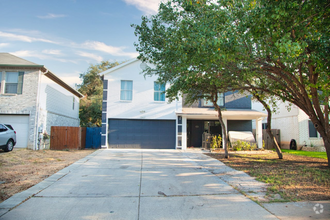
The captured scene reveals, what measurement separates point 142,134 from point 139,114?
1.48 metres

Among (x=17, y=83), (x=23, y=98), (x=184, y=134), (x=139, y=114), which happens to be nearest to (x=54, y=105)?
(x=23, y=98)

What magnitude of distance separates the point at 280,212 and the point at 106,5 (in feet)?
35.1

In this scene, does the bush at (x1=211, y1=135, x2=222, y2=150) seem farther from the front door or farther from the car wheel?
the car wheel

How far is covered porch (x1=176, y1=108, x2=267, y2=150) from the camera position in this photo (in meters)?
15.8

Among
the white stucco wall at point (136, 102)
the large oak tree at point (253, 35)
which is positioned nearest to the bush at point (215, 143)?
the white stucco wall at point (136, 102)

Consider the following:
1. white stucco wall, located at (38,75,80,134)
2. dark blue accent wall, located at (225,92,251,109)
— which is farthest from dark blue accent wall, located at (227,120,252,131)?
white stucco wall, located at (38,75,80,134)

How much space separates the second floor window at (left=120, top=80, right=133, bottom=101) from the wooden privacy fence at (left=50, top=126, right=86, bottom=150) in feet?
13.9

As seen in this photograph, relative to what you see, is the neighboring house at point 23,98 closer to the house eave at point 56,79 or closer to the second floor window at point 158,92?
the house eave at point 56,79

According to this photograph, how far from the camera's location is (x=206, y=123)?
58.0ft

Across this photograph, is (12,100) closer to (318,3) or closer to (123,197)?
(123,197)

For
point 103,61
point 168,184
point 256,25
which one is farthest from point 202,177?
point 103,61

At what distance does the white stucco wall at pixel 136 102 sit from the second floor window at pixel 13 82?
5.55 m

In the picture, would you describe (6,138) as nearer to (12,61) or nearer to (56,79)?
(12,61)

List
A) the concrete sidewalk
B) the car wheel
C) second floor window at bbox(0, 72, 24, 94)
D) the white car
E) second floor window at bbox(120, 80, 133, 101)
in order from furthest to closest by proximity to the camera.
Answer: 1. second floor window at bbox(120, 80, 133, 101)
2. second floor window at bbox(0, 72, 24, 94)
3. the car wheel
4. the white car
5. the concrete sidewalk
